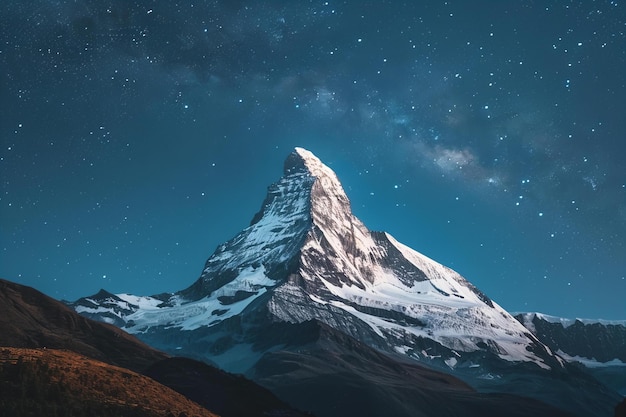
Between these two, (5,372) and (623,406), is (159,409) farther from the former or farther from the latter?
(623,406)

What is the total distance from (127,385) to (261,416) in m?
39.8

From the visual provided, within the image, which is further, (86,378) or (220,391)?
(220,391)

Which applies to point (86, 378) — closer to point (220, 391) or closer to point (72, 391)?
point (72, 391)

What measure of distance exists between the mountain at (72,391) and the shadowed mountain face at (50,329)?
9882 cm

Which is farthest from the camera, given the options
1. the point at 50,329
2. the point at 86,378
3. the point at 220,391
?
the point at 50,329

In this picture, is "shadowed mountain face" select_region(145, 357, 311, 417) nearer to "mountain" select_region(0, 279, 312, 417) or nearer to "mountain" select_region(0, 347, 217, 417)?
"mountain" select_region(0, 279, 312, 417)

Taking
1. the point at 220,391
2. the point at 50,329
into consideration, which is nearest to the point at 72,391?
the point at 220,391

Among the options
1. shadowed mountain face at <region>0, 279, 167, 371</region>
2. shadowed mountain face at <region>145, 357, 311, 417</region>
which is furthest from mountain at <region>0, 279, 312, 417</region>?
shadowed mountain face at <region>145, 357, 311, 417</region>

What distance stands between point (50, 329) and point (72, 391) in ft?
440

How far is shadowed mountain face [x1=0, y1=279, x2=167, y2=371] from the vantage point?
159 metres

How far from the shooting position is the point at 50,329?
583ft

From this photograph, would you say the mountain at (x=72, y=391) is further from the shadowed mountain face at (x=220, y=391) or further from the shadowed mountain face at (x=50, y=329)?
the shadowed mountain face at (x=50, y=329)

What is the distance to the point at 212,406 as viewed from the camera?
10006cm

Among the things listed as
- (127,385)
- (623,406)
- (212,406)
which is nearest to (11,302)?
(212,406)
